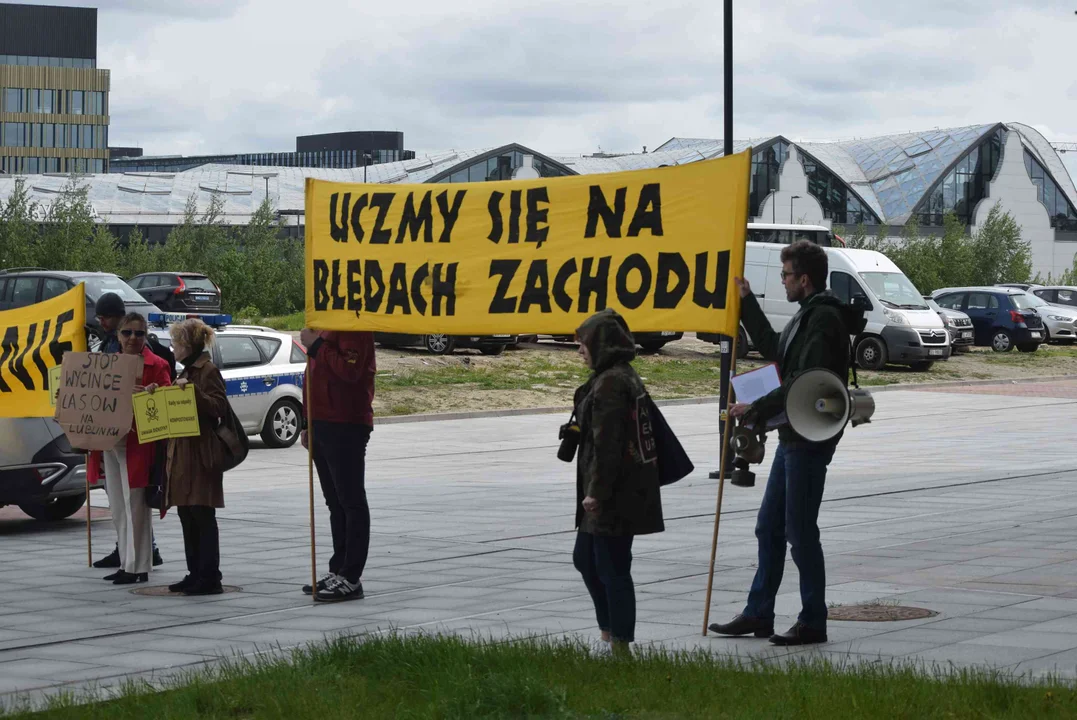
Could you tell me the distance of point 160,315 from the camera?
23.6 meters

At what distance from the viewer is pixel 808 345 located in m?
7.07

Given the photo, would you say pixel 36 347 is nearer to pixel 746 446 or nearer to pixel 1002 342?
pixel 746 446

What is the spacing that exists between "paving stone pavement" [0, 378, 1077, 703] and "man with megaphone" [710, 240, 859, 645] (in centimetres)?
20

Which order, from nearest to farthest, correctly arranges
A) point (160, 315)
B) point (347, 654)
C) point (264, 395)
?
point (347, 654), point (264, 395), point (160, 315)

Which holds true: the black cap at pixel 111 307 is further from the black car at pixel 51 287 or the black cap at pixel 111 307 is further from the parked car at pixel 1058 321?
the parked car at pixel 1058 321

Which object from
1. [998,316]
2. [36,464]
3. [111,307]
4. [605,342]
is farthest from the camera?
[998,316]

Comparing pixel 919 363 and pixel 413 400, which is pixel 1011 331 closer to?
pixel 919 363

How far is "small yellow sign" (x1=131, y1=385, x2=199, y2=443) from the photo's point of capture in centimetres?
934

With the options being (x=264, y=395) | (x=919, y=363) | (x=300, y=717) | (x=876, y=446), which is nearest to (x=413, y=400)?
(x=264, y=395)

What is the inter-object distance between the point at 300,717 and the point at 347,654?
0.94m

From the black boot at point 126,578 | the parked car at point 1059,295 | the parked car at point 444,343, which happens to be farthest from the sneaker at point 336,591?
the parked car at point 1059,295

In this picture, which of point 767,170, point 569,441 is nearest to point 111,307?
point 569,441

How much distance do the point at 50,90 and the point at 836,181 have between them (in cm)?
7531

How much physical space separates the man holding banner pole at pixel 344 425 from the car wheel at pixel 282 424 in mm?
11508
